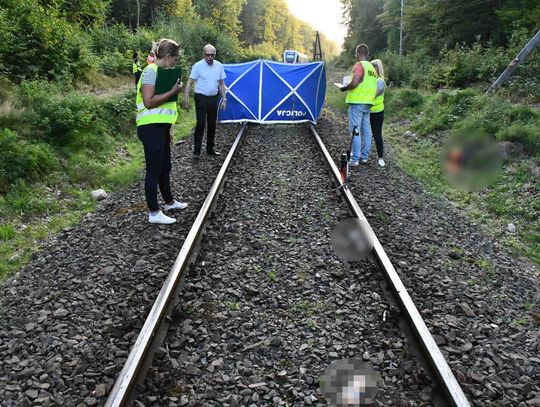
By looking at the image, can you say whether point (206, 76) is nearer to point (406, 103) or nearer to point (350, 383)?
point (350, 383)

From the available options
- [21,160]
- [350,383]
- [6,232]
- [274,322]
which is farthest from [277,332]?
[21,160]

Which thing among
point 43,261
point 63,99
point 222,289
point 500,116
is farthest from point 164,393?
point 500,116

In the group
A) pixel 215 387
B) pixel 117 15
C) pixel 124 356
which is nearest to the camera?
pixel 215 387

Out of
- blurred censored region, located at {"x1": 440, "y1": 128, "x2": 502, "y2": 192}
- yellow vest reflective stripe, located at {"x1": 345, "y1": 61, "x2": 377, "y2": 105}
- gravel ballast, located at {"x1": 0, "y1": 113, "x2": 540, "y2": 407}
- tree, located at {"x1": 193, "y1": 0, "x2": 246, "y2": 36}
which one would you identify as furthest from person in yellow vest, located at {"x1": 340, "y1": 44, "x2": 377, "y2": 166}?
tree, located at {"x1": 193, "y1": 0, "x2": 246, "y2": 36}

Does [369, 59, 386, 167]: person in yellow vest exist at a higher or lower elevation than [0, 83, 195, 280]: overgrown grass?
higher

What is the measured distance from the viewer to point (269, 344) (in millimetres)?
3209

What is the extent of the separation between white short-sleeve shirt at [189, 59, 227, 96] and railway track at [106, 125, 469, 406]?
3.76 metres

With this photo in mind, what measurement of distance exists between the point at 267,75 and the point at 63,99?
5.23 m

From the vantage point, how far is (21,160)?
6.38 metres

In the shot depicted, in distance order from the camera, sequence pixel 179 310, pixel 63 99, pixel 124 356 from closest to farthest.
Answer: pixel 124 356 < pixel 179 310 < pixel 63 99

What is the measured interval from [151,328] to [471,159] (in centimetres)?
711

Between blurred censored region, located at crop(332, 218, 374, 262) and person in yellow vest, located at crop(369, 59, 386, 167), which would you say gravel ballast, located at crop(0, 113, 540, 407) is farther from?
person in yellow vest, located at crop(369, 59, 386, 167)

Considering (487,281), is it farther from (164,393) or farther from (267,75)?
(267,75)

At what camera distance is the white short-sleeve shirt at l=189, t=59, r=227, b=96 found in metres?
8.05
